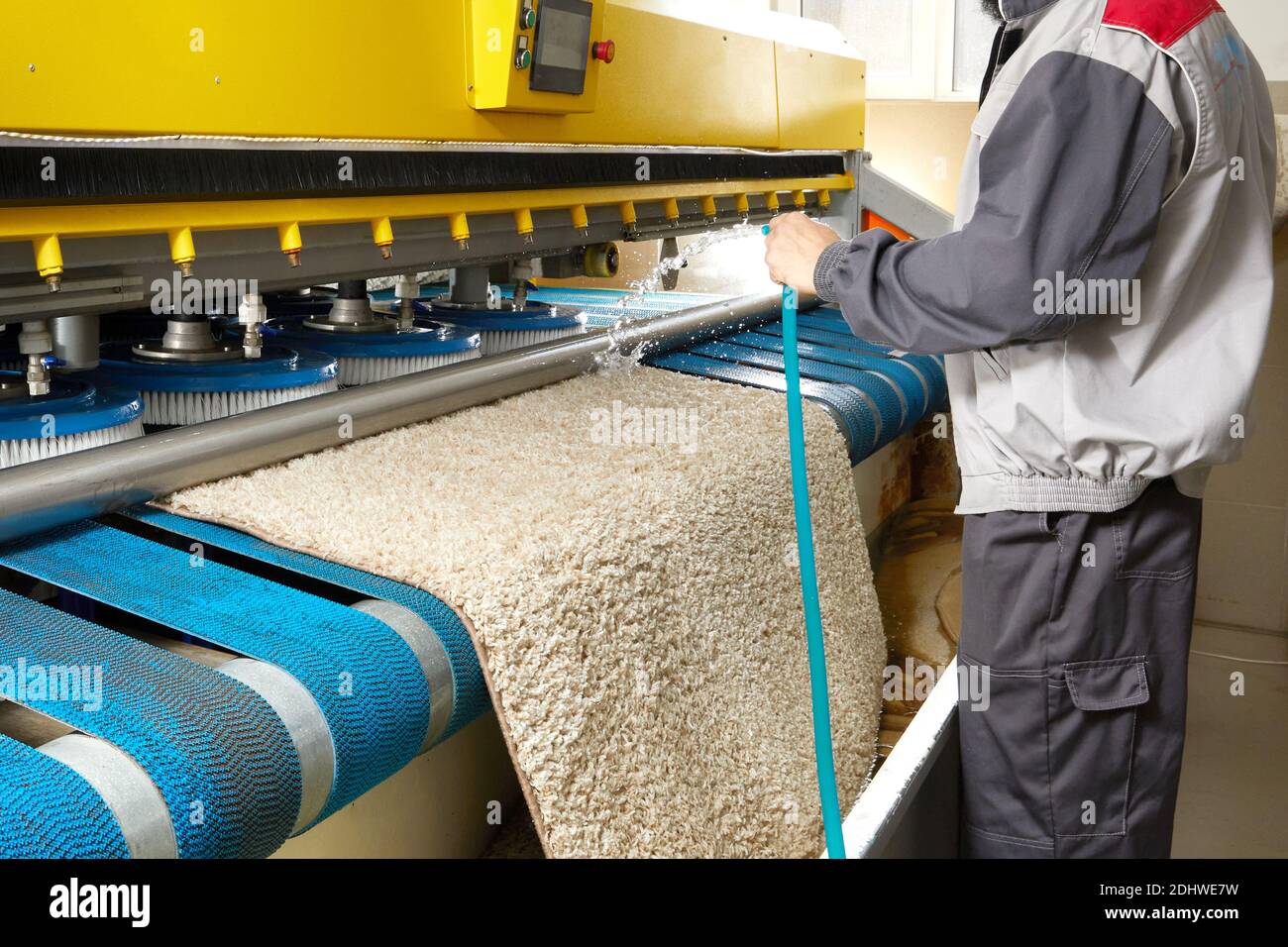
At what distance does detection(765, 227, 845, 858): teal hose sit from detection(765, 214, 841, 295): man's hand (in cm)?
3

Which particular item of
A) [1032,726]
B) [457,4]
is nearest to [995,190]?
[1032,726]

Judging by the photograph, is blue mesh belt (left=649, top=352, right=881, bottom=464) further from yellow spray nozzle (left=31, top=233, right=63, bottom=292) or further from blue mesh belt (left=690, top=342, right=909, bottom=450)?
yellow spray nozzle (left=31, top=233, right=63, bottom=292)

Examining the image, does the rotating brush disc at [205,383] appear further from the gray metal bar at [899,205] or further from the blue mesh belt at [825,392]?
the gray metal bar at [899,205]

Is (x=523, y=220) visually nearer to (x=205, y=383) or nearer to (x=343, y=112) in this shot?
(x=343, y=112)

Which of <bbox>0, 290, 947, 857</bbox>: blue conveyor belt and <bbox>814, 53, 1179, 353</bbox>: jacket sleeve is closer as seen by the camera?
<bbox>0, 290, 947, 857</bbox>: blue conveyor belt

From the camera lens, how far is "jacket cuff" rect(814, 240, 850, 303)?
4.33 ft

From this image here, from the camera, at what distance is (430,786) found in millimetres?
1486

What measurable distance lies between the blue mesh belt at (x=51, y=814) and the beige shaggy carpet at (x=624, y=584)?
37 cm

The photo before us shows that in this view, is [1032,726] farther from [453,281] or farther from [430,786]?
[453,281]

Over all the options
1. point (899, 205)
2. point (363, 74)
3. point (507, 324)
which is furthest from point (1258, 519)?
point (363, 74)

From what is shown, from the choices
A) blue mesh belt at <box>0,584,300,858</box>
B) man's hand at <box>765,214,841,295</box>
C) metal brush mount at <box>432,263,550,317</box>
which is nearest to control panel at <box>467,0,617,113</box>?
man's hand at <box>765,214,841,295</box>

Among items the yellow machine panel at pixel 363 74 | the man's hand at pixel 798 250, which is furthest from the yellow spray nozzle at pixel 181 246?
the man's hand at pixel 798 250

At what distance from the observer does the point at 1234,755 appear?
104 inches

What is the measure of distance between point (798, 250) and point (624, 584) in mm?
464
